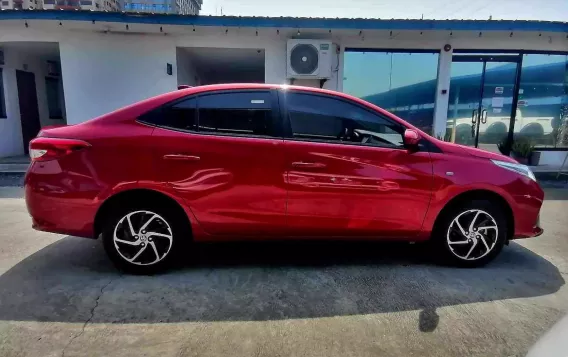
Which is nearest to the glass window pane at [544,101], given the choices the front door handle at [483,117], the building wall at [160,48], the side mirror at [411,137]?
the building wall at [160,48]

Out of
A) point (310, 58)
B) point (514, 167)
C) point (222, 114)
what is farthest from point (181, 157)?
point (310, 58)

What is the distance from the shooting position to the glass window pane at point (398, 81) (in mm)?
8633

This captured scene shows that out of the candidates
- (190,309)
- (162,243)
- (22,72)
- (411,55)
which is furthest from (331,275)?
(22,72)

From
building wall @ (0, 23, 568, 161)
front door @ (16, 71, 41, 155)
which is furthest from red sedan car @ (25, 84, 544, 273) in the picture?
front door @ (16, 71, 41, 155)

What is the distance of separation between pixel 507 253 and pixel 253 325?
2.93 meters

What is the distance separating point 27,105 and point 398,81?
34.7ft

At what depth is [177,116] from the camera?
2.94 meters

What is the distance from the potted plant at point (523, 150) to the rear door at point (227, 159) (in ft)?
28.5

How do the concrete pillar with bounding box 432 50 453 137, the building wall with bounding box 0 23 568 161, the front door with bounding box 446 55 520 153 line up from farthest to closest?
the front door with bounding box 446 55 520 153
the concrete pillar with bounding box 432 50 453 137
the building wall with bounding box 0 23 568 161

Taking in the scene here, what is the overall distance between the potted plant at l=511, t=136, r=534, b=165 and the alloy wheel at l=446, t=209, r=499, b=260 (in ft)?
23.9

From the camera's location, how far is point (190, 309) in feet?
8.10

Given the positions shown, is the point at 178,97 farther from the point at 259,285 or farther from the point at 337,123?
the point at 259,285

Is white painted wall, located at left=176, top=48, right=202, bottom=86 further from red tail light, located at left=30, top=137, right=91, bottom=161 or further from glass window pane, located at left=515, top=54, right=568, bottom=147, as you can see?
glass window pane, located at left=515, top=54, right=568, bottom=147

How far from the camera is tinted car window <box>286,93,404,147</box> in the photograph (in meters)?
3.03
